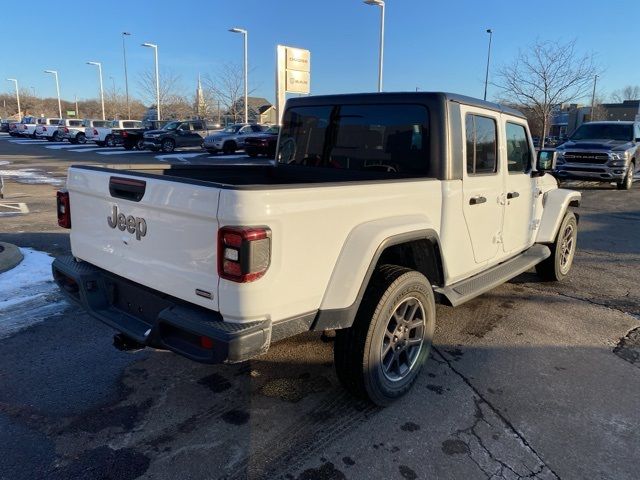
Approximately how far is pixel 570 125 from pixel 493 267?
80.3 m

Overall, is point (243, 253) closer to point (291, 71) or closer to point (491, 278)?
point (491, 278)

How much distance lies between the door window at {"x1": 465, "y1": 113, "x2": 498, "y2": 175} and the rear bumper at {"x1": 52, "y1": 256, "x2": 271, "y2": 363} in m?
2.30

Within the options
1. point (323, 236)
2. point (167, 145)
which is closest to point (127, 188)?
point (323, 236)

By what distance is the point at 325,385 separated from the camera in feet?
11.4

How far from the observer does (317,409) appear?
3.17m

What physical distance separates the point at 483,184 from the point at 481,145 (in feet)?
1.10

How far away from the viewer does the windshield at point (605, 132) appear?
15.3 m

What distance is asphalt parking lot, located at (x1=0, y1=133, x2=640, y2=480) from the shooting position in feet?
8.70

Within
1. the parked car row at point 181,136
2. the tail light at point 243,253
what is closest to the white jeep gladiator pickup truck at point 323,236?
the tail light at point 243,253

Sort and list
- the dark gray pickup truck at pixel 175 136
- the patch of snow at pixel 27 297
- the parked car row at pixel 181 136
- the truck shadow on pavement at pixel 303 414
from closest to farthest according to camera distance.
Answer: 1. the truck shadow on pavement at pixel 303 414
2. the patch of snow at pixel 27 297
3. the parked car row at pixel 181 136
4. the dark gray pickup truck at pixel 175 136

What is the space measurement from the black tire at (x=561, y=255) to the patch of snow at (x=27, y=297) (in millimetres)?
5245

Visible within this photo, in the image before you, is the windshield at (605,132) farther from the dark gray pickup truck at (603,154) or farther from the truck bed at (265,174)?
the truck bed at (265,174)

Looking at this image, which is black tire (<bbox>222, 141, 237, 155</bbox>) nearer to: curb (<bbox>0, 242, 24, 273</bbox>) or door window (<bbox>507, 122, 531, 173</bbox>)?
curb (<bbox>0, 242, 24, 273</bbox>)

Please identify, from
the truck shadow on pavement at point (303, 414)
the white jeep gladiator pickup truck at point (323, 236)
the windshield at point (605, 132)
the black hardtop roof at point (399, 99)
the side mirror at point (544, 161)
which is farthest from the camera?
the windshield at point (605, 132)
